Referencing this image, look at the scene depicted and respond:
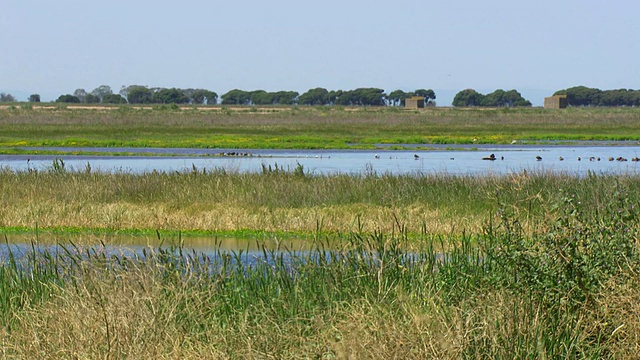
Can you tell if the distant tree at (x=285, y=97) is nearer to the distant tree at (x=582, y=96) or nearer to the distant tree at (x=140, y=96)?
the distant tree at (x=140, y=96)

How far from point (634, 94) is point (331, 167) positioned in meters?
162

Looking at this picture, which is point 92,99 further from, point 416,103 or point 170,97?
point 416,103

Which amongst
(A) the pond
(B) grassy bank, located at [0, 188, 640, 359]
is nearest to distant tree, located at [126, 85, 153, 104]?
(A) the pond

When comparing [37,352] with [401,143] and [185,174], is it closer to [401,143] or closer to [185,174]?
[185,174]

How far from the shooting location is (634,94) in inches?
7495

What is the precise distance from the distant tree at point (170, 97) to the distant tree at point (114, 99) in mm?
6297

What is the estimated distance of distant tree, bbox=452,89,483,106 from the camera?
631ft

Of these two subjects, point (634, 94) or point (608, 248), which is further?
point (634, 94)

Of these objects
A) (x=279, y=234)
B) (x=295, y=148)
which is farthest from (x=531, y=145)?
(x=279, y=234)

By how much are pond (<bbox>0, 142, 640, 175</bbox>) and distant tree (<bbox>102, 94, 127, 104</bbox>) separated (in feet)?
447

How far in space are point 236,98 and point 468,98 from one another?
1821 inches

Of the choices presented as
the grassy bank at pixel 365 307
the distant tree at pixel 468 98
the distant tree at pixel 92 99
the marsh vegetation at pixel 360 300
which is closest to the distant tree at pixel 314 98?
the distant tree at pixel 468 98

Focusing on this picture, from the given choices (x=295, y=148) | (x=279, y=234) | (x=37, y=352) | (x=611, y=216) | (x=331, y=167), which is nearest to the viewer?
(x=37, y=352)

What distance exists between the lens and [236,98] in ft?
644
